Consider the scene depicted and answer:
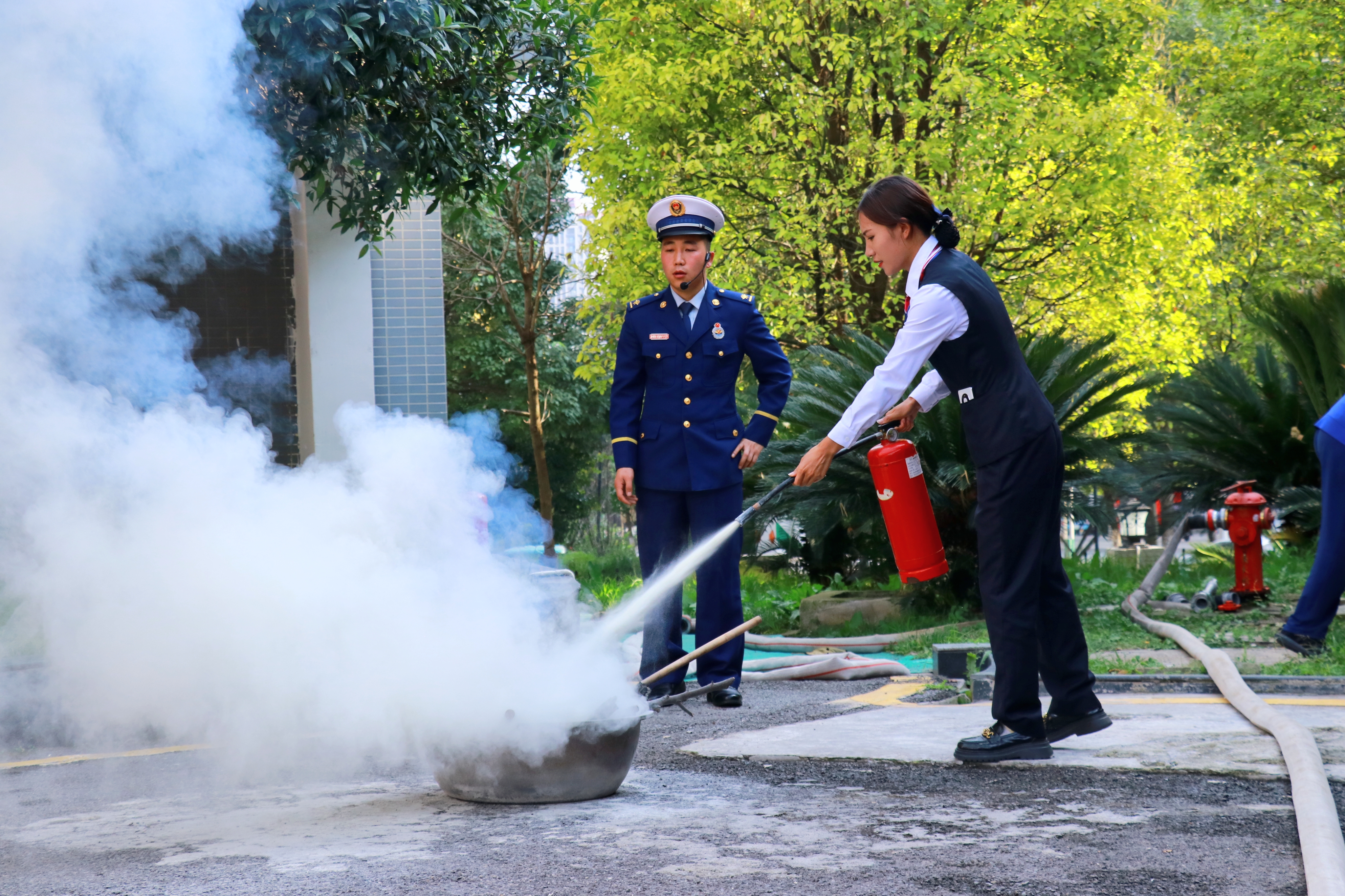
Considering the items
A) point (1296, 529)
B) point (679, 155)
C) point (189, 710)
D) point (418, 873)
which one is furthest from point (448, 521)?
point (679, 155)

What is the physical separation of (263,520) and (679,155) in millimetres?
10236

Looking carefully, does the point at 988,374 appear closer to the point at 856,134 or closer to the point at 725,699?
the point at 725,699

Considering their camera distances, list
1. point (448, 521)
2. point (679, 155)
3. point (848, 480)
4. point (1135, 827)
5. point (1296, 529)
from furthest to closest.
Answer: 1. point (679, 155)
2. point (1296, 529)
3. point (848, 480)
4. point (448, 521)
5. point (1135, 827)

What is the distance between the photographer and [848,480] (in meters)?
8.09

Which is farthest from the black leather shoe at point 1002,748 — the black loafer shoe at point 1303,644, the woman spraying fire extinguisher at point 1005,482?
the black loafer shoe at point 1303,644

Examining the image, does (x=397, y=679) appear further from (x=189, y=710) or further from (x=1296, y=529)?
(x=1296, y=529)

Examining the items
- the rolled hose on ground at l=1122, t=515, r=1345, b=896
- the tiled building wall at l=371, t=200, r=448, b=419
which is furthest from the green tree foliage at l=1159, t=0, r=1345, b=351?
the rolled hose on ground at l=1122, t=515, r=1345, b=896

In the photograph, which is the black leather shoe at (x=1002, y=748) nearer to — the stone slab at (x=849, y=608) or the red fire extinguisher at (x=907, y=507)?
the red fire extinguisher at (x=907, y=507)

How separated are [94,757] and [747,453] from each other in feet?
9.37

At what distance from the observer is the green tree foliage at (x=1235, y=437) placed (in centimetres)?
883

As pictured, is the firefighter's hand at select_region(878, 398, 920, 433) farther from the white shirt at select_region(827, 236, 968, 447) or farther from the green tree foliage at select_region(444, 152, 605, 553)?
the green tree foliage at select_region(444, 152, 605, 553)

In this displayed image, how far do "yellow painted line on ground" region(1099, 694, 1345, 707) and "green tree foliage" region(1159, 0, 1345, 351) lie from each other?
10.8 metres

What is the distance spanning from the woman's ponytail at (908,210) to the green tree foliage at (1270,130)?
11525 mm

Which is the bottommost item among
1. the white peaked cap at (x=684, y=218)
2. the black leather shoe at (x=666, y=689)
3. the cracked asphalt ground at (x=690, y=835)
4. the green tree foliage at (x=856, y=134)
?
the cracked asphalt ground at (x=690, y=835)
